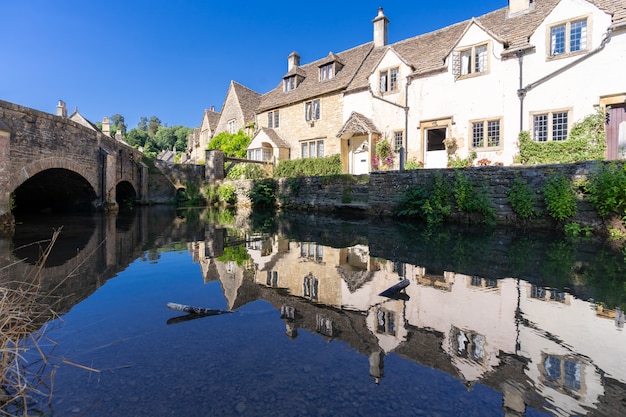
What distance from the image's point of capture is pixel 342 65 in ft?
87.4

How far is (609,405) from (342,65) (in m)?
27.7

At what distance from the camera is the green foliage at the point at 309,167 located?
2352 centimetres

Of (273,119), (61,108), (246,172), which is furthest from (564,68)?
(61,108)

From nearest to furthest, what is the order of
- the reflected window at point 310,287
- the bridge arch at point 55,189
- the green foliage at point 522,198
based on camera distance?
1. the reflected window at point 310,287
2. the green foliage at point 522,198
3. the bridge arch at point 55,189

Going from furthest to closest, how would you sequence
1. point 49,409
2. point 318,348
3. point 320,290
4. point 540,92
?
point 540,92
point 320,290
point 318,348
point 49,409

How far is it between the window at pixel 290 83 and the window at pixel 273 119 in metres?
2.64

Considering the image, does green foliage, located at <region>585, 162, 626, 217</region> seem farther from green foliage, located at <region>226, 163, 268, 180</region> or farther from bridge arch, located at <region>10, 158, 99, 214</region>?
green foliage, located at <region>226, 163, 268, 180</region>

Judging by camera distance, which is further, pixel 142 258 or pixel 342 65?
pixel 342 65

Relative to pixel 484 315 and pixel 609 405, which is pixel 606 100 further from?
pixel 609 405

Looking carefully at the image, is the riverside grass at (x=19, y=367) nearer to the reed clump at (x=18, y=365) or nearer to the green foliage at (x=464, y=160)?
the reed clump at (x=18, y=365)

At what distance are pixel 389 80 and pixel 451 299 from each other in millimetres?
20237

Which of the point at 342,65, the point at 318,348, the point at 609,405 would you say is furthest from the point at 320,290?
the point at 342,65

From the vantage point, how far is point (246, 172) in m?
25.0

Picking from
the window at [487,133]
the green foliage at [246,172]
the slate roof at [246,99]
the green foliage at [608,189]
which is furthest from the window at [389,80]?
the slate roof at [246,99]
